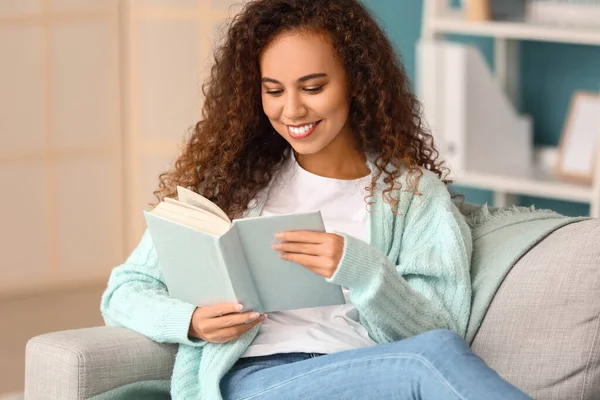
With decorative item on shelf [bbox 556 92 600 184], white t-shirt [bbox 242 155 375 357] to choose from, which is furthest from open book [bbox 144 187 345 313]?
decorative item on shelf [bbox 556 92 600 184]

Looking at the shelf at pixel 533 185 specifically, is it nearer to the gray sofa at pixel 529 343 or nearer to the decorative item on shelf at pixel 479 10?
the decorative item on shelf at pixel 479 10

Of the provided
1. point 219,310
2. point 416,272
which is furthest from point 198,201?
point 416,272

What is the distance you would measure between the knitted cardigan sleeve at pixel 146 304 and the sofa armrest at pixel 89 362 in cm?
4

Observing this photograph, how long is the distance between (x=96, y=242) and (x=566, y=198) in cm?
160

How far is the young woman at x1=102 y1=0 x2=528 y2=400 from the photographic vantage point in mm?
1773

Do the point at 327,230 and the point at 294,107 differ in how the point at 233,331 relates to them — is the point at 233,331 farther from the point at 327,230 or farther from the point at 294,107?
the point at 294,107

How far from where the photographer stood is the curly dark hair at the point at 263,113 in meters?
1.98

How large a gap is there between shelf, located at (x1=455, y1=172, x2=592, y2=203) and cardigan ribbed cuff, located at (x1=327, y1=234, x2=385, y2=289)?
1.62 m

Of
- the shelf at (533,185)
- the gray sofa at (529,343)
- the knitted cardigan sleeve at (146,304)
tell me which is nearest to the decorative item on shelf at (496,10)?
the shelf at (533,185)

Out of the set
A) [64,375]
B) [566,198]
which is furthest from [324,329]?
[566,198]

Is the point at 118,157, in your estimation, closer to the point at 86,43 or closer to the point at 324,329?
the point at 86,43

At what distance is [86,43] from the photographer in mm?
3609

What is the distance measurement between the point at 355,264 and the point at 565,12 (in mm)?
1881

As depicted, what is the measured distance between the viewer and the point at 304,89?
1.94m
